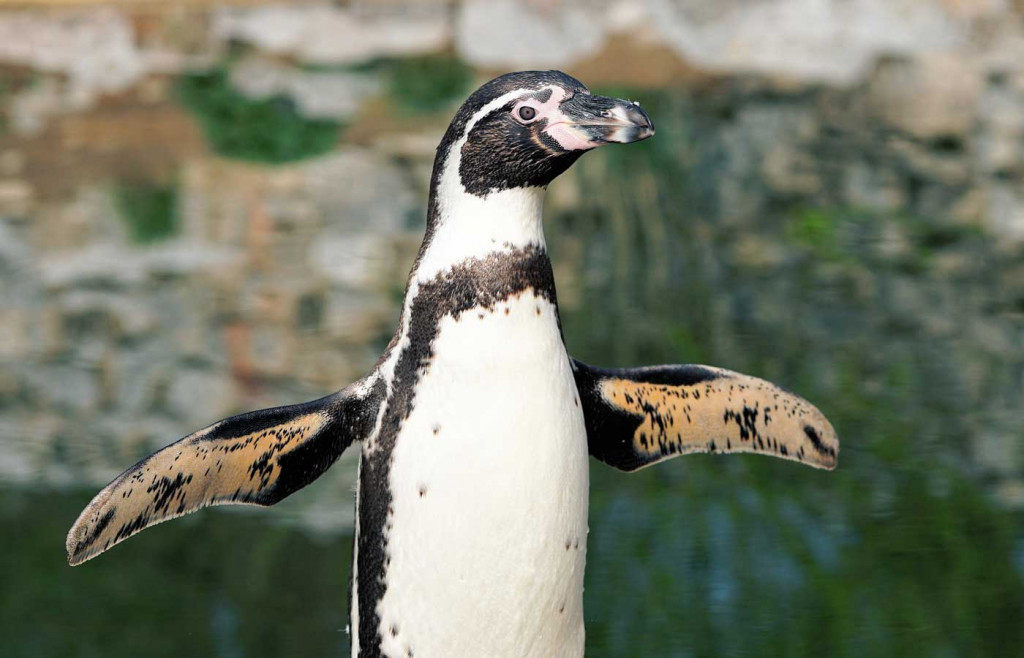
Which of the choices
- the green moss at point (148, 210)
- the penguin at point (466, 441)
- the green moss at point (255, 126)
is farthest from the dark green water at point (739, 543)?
the green moss at point (255, 126)

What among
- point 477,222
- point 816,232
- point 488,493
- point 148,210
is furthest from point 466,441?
point 148,210

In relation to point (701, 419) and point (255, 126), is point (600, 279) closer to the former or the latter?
point (701, 419)

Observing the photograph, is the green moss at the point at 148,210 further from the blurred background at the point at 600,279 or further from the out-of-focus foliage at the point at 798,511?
the out-of-focus foliage at the point at 798,511

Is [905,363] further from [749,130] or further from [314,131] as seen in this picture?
[314,131]

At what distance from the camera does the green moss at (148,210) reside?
16.5 feet

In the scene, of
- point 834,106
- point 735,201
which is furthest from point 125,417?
point 834,106

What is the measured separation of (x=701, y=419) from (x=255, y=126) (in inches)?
199

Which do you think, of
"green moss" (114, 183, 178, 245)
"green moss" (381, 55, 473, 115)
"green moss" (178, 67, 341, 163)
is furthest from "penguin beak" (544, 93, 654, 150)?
"green moss" (381, 55, 473, 115)

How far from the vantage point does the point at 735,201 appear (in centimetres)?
528

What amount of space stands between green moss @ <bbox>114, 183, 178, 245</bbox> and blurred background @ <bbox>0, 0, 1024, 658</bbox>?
0.03 meters

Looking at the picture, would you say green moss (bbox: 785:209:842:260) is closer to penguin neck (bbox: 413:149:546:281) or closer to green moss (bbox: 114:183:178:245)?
green moss (bbox: 114:183:178:245)

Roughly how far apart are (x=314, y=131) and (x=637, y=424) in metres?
4.96

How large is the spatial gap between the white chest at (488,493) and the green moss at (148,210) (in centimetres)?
354

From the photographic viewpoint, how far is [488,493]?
1.57 metres
